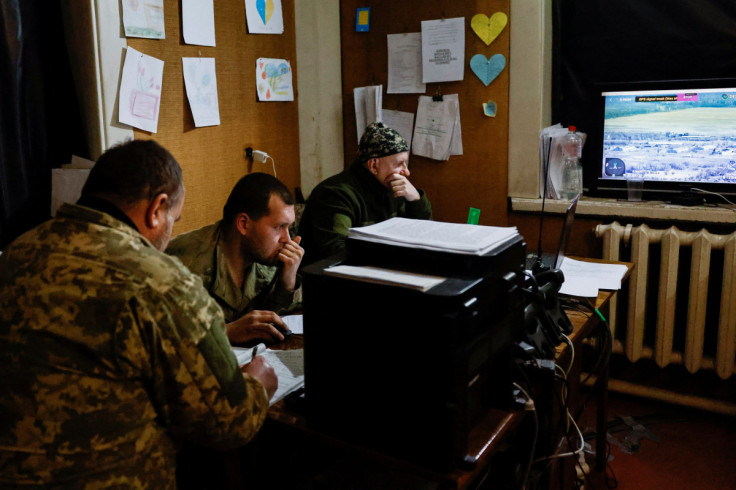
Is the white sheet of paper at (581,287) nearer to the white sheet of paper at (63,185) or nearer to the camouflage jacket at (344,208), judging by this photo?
the camouflage jacket at (344,208)

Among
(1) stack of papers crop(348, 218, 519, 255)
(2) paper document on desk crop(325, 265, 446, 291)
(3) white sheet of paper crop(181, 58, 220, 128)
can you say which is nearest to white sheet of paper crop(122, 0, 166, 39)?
(3) white sheet of paper crop(181, 58, 220, 128)

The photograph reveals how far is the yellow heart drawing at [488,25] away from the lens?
111 inches

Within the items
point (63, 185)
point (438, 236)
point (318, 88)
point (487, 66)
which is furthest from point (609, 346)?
point (318, 88)

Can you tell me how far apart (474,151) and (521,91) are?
1.18 feet

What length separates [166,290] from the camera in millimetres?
1014

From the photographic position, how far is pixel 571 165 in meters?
2.92

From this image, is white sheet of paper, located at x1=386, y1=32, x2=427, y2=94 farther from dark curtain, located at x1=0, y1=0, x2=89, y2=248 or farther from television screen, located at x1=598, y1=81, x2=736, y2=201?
dark curtain, located at x1=0, y1=0, x2=89, y2=248

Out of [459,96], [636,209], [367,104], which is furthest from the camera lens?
[367,104]

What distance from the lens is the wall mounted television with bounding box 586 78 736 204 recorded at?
2590 mm

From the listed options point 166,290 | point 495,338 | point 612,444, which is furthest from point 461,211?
point 166,290

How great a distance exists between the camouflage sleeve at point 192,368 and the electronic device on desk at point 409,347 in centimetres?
15

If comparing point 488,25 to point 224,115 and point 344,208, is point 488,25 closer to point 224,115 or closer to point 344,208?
point 344,208

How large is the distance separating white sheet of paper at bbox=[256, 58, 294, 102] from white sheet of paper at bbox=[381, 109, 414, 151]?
1.68 ft

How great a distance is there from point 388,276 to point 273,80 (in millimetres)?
2265
